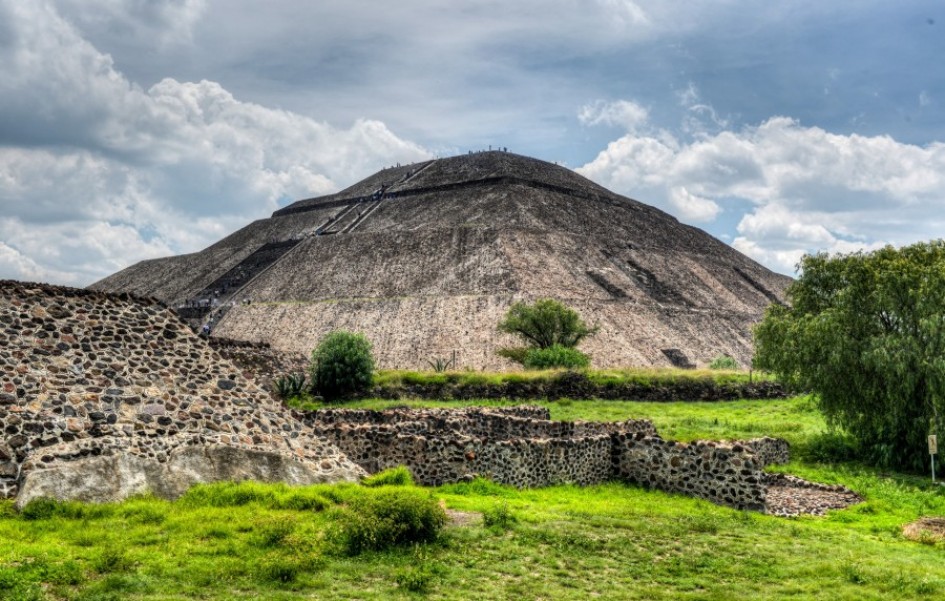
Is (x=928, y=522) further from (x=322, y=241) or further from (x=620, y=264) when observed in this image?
(x=322, y=241)

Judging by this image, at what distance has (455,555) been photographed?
1194 cm

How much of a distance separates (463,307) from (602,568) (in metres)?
54.2

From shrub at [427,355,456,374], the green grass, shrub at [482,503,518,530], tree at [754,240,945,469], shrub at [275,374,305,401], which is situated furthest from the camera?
shrub at [427,355,456,374]

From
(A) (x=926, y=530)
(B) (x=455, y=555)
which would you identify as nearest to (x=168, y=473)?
(B) (x=455, y=555)

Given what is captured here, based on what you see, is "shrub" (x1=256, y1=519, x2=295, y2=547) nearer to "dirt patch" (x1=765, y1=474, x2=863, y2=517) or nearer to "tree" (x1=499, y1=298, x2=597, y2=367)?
"dirt patch" (x1=765, y1=474, x2=863, y2=517)

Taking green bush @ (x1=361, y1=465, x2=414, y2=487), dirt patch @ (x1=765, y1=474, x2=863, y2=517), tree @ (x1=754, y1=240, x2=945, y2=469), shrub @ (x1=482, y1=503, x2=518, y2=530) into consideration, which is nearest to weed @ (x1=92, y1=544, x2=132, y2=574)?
shrub @ (x1=482, y1=503, x2=518, y2=530)

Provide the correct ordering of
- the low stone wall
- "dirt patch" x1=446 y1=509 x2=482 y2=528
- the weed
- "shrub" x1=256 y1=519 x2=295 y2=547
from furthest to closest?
the low stone wall < "dirt patch" x1=446 y1=509 x2=482 y2=528 < "shrub" x1=256 y1=519 x2=295 y2=547 < the weed

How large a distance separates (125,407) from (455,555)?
6.55 meters

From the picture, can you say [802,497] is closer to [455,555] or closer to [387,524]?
[455,555]

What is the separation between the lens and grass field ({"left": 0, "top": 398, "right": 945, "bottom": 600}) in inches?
401

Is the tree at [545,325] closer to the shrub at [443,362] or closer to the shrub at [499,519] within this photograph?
the shrub at [443,362]

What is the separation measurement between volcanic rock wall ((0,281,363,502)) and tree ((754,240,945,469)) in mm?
17817

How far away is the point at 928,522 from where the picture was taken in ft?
56.8

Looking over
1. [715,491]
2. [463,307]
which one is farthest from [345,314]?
[715,491]
